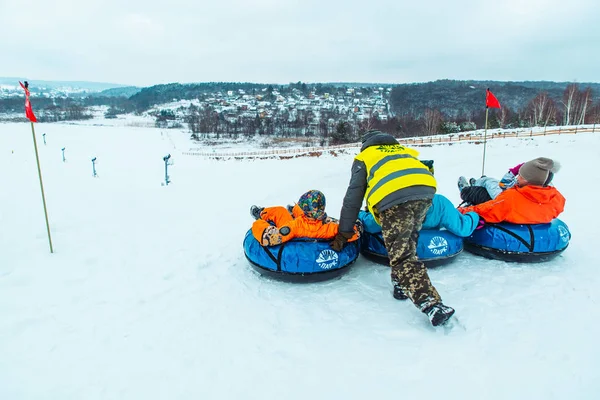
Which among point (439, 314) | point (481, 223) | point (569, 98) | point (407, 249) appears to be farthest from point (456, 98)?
point (439, 314)

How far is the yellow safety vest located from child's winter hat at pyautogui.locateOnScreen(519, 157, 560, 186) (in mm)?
1382

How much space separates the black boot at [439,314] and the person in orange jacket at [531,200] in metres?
1.75

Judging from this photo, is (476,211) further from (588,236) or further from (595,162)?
(595,162)

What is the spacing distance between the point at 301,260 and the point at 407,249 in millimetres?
1100

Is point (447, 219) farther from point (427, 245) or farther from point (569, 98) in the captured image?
point (569, 98)

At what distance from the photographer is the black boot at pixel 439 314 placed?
106 inches

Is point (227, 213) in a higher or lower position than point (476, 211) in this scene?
lower

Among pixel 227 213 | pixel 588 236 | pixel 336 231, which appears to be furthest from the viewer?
pixel 227 213

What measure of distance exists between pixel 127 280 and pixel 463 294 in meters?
3.49

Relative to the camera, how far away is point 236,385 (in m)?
2.32

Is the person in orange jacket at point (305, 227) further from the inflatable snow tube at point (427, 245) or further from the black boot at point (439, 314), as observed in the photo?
the black boot at point (439, 314)

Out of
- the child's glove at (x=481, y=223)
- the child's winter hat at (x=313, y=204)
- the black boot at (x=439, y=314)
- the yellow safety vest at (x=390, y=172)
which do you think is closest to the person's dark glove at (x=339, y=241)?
the child's winter hat at (x=313, y=204)

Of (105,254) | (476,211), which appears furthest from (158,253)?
(476,211)

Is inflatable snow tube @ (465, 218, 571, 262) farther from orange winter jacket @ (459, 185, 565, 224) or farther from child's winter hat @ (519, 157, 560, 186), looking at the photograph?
child's winter hat @ (519, 157, 560, 186)
